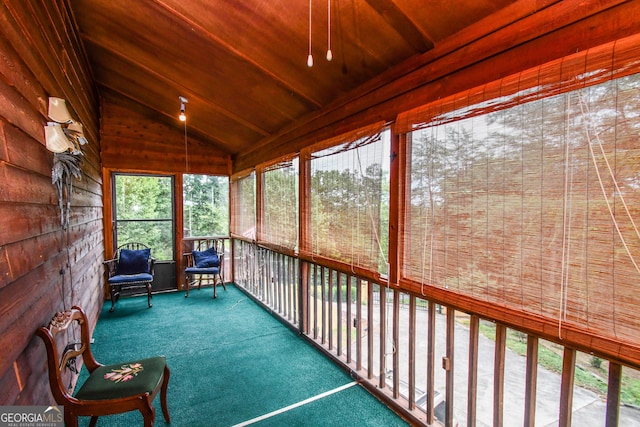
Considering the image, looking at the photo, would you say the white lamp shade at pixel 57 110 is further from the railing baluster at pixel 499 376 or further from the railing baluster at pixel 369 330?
the railing baluster at pixel 499 376

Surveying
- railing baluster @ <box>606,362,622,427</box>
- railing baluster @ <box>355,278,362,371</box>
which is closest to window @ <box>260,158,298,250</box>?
railing baluster @ <box>355,278,362,371</box>

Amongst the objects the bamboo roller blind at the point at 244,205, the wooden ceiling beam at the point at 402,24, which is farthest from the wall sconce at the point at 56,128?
the bamboo roller blind at the point at 244,205

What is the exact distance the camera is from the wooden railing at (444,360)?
131 cm

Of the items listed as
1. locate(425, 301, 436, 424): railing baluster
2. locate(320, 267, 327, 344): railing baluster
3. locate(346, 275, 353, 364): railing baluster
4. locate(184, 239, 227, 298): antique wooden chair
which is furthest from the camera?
locate(184, 239, 227, 298): antique wooden chair

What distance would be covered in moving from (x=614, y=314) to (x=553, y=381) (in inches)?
23.7

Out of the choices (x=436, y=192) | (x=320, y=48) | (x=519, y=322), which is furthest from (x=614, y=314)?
(x=320, y=48)

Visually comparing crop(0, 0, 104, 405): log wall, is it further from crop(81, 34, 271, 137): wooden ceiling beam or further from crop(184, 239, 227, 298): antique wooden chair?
crop(184, 239, 227, 298): antique wooden chair

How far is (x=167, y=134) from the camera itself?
5012 millimetres

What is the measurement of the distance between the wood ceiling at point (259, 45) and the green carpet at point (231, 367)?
235cm

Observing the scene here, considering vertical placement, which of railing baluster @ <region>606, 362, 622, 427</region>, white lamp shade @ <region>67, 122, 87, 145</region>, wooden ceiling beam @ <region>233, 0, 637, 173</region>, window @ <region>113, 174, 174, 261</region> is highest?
wooden ceiling beam @ <region>233, 0, 637, 173</region>

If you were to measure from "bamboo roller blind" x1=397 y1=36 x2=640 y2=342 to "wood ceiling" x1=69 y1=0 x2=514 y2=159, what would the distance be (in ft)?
1.53

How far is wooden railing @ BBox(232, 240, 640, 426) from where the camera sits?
1.31 meters

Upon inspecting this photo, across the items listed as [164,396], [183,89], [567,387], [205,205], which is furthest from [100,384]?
[205,205]

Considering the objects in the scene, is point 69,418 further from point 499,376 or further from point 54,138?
point 499,376
